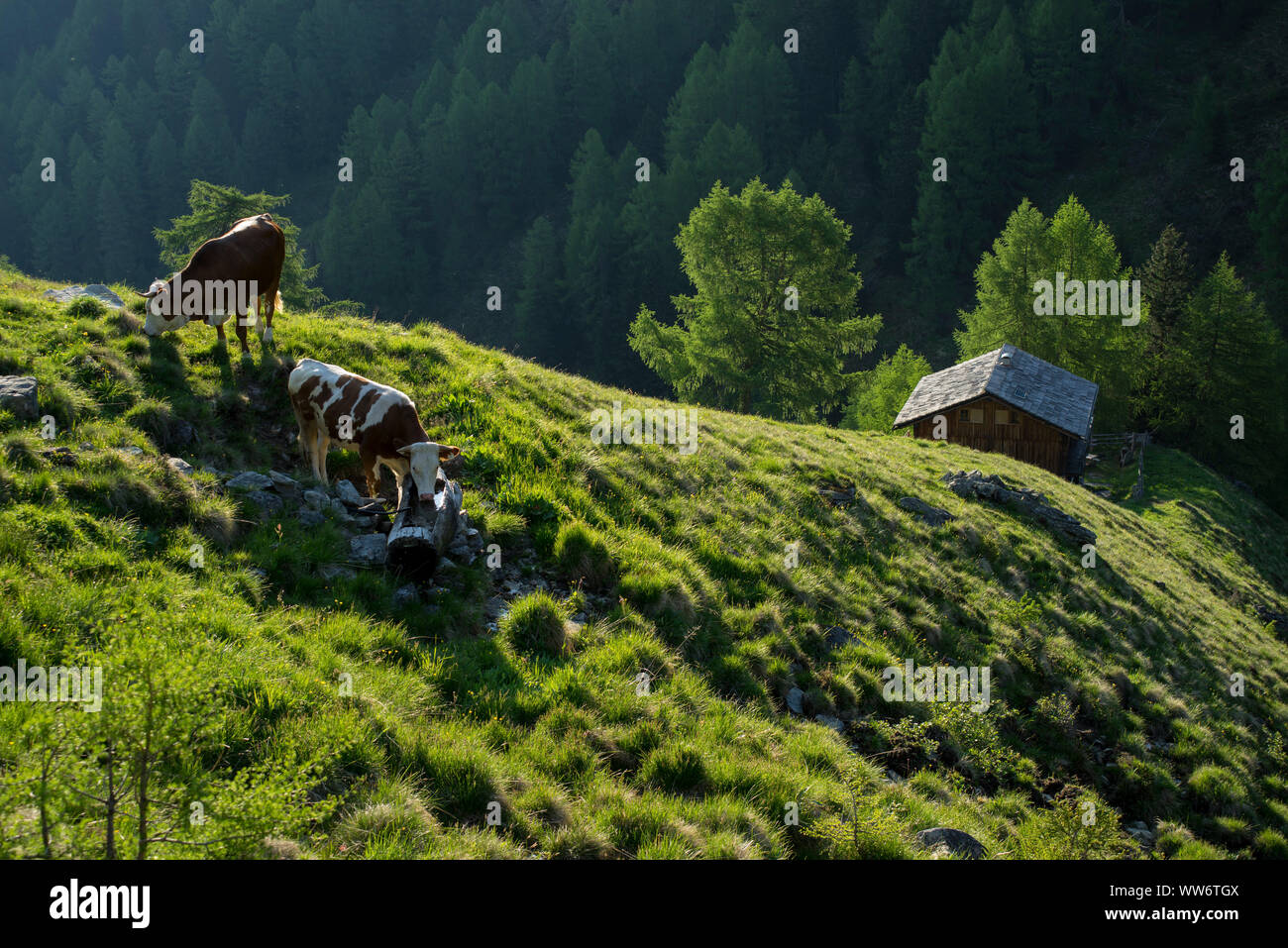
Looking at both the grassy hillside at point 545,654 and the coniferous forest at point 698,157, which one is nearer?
the grassy hillside at point 545,654

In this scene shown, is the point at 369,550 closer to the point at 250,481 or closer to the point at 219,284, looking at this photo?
the point at 250,481

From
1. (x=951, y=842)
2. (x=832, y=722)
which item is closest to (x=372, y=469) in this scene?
(x=832, y=722)

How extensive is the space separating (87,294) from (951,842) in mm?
13602

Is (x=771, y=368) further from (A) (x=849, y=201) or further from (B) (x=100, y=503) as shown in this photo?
(A) (x=849, y=201)

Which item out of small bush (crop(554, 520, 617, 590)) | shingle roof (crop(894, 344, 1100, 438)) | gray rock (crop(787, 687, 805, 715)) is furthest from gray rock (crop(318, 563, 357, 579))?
shingle roof (crop(894, 344, 1100, 438))

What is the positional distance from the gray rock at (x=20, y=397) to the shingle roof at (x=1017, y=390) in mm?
40449

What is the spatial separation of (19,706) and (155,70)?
160069 millimetres

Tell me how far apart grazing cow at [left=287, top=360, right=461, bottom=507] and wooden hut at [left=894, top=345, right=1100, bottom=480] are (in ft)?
124

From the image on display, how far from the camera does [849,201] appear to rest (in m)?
88.9

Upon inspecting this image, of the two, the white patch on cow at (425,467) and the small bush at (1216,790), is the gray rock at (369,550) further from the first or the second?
the small bush at (1216,790)

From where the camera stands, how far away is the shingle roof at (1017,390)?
133ft

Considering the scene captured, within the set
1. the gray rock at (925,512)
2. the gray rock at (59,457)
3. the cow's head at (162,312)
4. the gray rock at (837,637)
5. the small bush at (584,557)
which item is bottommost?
the gray rock at (837,637)

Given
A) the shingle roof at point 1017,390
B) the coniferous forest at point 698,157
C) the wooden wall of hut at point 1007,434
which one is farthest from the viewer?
the coniferous forest at point 698,157

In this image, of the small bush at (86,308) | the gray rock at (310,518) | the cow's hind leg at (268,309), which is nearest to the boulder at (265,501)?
the gray rock at (310,518)
